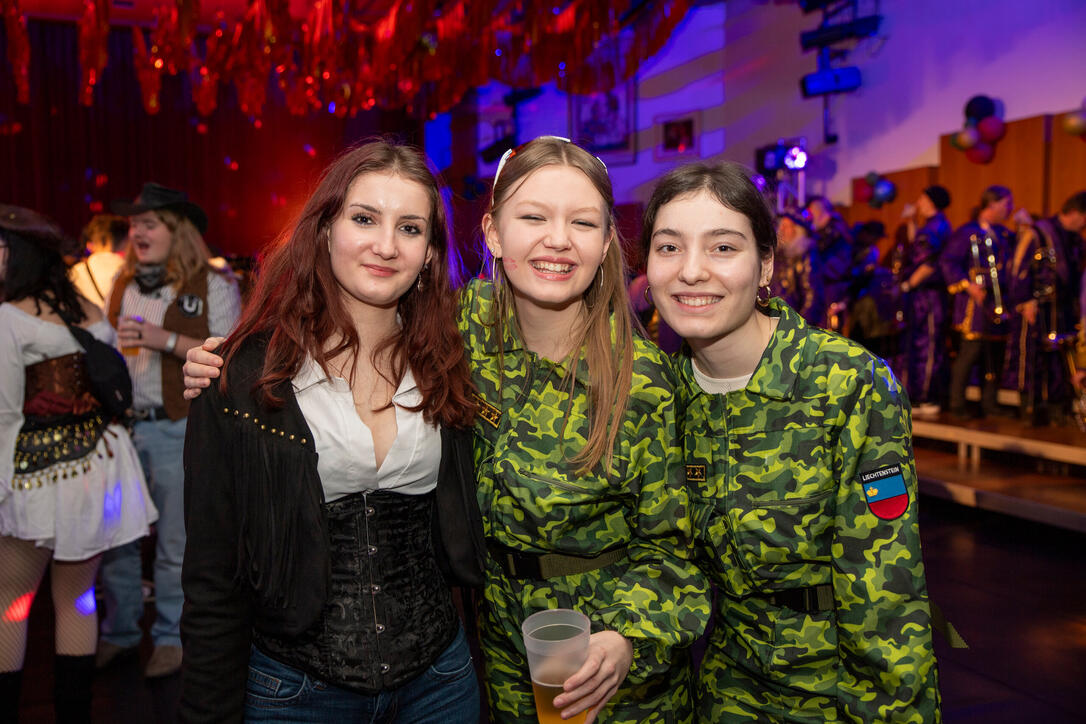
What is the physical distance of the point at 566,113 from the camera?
1330 cm

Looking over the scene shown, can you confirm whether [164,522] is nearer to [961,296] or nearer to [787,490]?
[787,490]

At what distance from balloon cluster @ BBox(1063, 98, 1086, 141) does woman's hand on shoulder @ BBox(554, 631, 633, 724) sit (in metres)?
7.25

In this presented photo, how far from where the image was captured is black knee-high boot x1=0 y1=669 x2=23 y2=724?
2727mm

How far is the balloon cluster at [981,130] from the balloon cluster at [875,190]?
3.29ft

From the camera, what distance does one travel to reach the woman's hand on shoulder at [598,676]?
1.31m

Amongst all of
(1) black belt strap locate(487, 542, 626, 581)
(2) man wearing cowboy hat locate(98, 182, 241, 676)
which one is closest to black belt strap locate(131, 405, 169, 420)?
(2) man wearing cowboy hat locate(98, 182, 241, 676)

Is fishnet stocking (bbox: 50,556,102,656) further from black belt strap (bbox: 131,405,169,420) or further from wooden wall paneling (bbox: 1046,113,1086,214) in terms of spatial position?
wooden wall paneling (bbox: 1046,113,1086,214)

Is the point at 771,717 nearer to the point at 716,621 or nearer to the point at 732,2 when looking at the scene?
the point at 716,621

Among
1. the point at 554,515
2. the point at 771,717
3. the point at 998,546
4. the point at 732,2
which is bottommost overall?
the point at 998,546

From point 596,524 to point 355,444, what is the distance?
499 millimetres

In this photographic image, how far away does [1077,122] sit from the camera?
6.85m

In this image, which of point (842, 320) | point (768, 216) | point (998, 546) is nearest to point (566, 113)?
point (842, 320)

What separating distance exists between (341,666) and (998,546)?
15.3 ft

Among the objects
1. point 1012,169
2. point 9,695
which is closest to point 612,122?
point 1012,169
